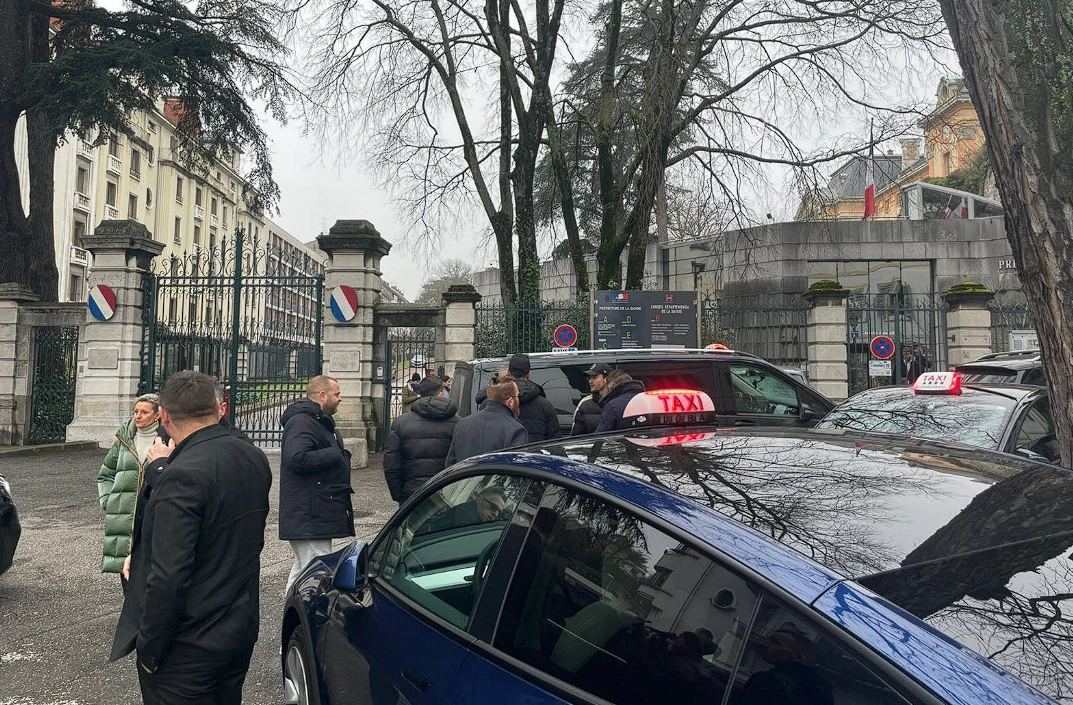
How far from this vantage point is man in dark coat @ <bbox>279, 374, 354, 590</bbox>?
4895 mm

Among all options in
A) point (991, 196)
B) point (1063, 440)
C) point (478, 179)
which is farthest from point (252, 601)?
point (991, 196)

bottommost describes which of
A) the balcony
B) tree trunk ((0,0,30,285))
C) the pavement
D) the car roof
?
the pavement

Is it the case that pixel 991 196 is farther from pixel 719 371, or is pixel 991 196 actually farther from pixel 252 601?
pixel 252 601

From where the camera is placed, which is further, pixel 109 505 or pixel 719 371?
pixel 719 371

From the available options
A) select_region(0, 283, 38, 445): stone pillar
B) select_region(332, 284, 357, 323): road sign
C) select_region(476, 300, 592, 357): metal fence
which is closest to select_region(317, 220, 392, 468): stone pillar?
select_region(332, 284, 357, 323): road sign

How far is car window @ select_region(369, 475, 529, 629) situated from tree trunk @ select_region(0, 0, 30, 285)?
1697cm

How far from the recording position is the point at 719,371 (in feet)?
28.4

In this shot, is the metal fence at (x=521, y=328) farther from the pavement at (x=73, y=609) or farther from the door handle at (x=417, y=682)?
the door handle at (x=417, y=682)

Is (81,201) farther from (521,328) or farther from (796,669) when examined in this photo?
(796,669)

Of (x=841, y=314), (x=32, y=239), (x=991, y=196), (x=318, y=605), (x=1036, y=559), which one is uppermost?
(x=991, y=196)

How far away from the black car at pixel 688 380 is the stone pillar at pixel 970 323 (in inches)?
336

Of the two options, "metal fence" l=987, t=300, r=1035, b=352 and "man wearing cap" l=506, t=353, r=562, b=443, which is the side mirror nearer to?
"man wearing cap" l=506, t=353, r=562, b=443

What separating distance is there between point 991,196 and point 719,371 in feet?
97.0

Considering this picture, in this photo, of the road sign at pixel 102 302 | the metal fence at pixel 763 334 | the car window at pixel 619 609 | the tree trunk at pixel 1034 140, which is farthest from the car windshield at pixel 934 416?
the road sign at pixel 102 302
